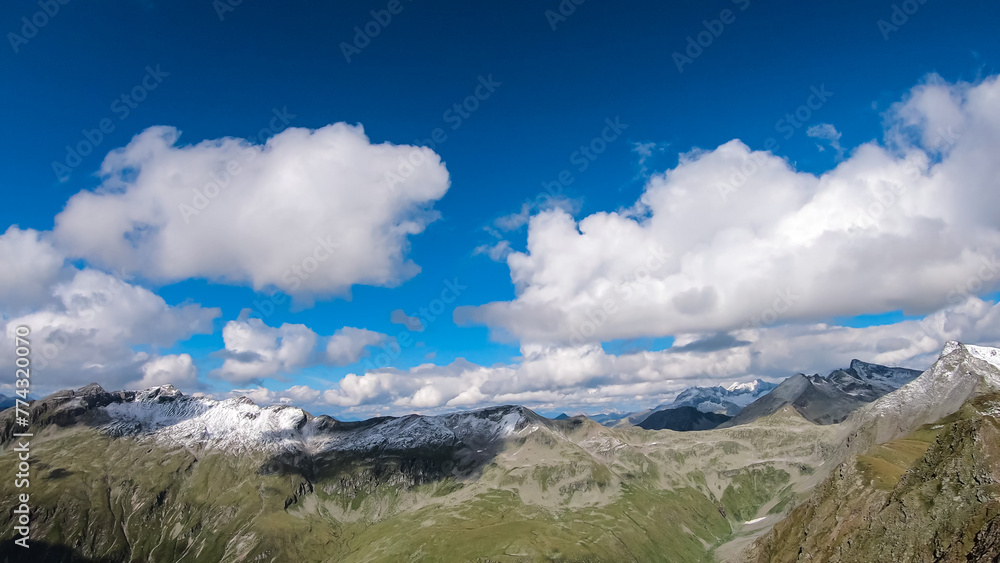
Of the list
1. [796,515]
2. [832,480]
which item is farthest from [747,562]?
[832,480]

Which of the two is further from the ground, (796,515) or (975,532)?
(975,532)

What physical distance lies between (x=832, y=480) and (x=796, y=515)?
1716 centimetres

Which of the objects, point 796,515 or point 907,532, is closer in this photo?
point 907,532

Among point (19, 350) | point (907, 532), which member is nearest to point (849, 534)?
point (907, 532)

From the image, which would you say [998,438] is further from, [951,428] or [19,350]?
[19,350]

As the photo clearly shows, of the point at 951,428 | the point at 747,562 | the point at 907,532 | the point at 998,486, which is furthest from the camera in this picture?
the point at 747,562

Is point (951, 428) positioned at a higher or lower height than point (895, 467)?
higher

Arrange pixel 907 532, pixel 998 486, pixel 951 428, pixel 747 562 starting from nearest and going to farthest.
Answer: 1. pixel 998 486
2. pixel 907 532
3. pixel 951 428
4. pixel 747 562

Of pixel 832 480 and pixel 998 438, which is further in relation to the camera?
pixel 832 480

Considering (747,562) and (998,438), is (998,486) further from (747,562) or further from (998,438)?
(747,562)

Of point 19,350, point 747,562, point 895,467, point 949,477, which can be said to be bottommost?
point 747,562

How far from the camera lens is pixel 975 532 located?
8681 cm

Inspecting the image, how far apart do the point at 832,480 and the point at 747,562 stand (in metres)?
46.5

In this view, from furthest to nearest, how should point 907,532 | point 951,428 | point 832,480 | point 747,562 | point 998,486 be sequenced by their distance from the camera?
1. point 747,562
2. point 832,480
3. point 951,428
4. point 907,532
5. point 998,486
